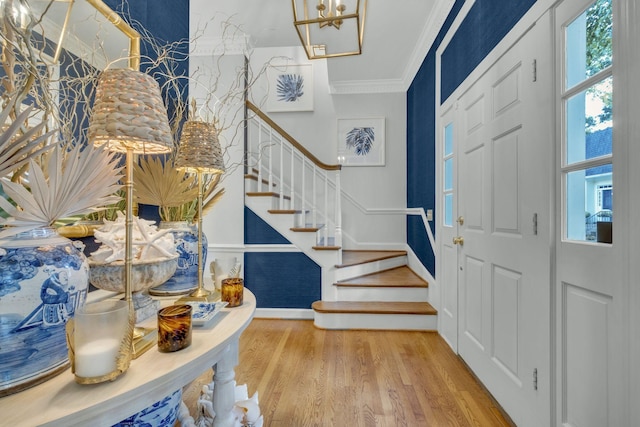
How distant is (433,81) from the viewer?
2.92 m

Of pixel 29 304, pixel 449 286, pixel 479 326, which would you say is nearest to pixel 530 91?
pixel 479 326

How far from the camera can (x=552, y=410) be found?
49.5 inches

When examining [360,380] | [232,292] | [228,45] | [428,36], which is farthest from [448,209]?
[228,45]

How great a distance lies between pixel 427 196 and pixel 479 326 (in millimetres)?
1527

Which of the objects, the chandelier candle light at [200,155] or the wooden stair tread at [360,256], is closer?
the chandelier candle light at [200,155]

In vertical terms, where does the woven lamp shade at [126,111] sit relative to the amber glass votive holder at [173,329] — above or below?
above

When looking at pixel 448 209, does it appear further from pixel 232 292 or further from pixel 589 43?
pixel 232 292

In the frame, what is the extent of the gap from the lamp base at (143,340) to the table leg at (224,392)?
273 millimetres

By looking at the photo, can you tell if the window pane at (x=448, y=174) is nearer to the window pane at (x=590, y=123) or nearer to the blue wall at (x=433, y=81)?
the blue wall at (x=433, y=81)

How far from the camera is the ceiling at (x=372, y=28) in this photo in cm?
257

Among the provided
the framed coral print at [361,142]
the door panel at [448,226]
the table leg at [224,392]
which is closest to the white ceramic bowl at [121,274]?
the table leg at [224,392]

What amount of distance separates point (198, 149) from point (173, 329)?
68cm

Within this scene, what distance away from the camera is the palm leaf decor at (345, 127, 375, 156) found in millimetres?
4172

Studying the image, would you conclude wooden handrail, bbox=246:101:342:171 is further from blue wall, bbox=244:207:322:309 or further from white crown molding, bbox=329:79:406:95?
white crown molding, bbox=329:79:406:95
